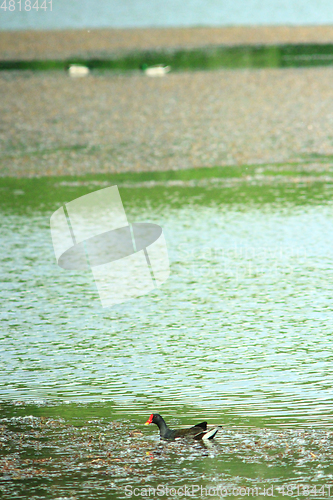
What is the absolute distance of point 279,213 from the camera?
17.6 m

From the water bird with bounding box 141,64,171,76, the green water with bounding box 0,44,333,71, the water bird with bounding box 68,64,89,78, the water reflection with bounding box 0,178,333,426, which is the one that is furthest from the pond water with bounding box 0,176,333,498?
the green water with bounding box 0,44,333,71

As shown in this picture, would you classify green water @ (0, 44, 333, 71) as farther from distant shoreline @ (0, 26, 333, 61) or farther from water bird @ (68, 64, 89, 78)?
water bird @ (68, 64, 89, 78)

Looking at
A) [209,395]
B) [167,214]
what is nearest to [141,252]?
[167,214]

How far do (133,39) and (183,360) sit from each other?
41.6 metres

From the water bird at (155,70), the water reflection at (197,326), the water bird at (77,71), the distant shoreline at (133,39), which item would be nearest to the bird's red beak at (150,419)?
the water reflection at (197,326)

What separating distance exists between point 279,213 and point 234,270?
162 inches

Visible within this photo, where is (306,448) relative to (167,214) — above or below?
above

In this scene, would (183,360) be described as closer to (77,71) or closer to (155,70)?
(155,70)

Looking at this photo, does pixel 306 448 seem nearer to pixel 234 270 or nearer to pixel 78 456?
pixel 78 456

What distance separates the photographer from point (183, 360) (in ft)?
32.6

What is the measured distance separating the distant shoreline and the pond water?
29603 mm

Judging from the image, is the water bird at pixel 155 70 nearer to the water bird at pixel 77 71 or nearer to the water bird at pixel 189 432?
the water bird at pixel 77 71

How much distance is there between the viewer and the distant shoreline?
45969 mm

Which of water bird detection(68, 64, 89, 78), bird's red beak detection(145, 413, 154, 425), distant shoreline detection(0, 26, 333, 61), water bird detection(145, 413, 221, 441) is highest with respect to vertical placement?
water bird detection(145, 413, 221, 441)
